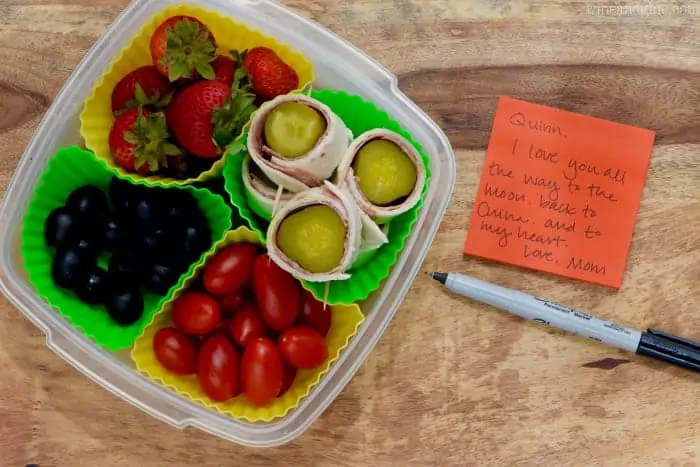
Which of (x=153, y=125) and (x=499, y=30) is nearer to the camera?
(x=153, y=125)

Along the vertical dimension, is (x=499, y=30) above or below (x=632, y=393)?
above

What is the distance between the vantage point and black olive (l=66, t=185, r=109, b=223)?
2.83 feet

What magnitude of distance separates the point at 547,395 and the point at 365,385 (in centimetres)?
21

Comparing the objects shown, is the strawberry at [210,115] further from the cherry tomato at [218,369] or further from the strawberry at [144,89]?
the cherry tomato at [218,369]

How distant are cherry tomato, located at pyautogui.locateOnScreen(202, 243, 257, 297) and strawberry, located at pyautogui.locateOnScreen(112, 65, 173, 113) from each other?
176 mm

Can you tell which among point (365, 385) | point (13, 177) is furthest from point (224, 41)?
point (365, 385)

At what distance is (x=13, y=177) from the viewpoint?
88cm

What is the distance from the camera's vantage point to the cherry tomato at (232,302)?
2.95 feet

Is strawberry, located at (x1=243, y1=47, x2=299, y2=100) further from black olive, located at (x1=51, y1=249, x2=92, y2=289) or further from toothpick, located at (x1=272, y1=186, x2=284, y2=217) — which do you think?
black olive, located at (x1=51, y1=249, x2=92, y2=289)

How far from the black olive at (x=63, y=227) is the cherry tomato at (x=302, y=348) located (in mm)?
247

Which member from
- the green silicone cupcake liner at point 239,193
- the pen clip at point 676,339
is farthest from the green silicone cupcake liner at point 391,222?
the pen clip at point 676,339

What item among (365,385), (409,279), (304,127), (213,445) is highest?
(304,127)

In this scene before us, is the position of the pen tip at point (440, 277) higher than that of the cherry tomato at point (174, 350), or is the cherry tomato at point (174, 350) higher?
the pen tip at point (440, 277)

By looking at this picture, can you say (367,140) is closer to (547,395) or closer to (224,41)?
(224,41)
